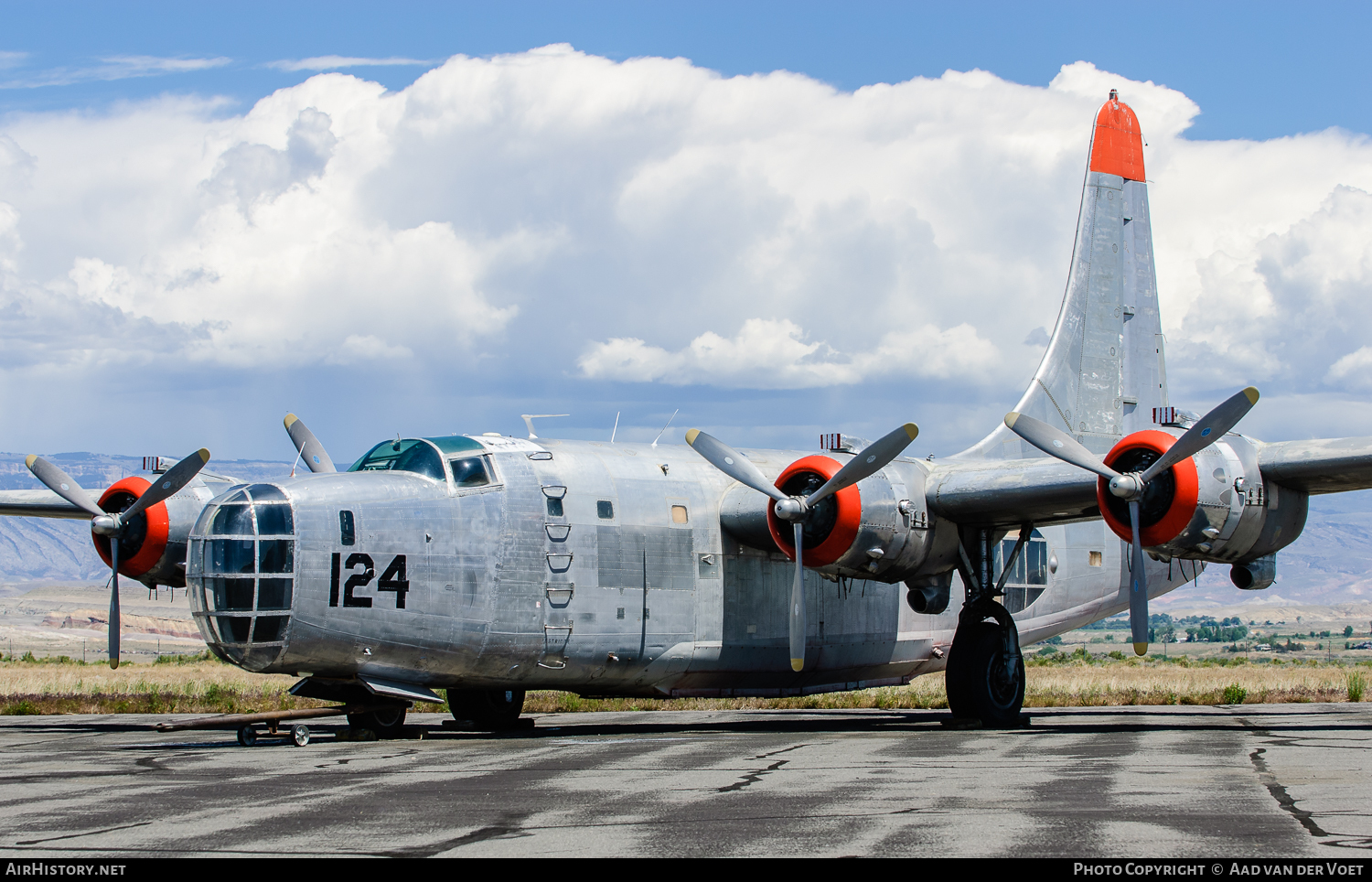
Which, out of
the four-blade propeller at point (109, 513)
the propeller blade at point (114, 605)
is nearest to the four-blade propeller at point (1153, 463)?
the four-blade propeller at point (109, 513)

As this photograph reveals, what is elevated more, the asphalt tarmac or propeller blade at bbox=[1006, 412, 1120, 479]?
propeller blade at bbox=[1006, 412, 1120, 479]

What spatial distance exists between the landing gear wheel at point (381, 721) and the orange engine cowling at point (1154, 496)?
33.7 feet

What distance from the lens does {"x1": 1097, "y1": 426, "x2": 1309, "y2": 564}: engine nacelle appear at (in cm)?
1916

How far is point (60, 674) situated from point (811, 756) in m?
39.1

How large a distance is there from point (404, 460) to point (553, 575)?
2621mm

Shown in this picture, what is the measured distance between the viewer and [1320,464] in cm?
1938

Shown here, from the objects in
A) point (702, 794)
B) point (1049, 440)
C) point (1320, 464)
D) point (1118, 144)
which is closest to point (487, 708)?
point (1049, 440)

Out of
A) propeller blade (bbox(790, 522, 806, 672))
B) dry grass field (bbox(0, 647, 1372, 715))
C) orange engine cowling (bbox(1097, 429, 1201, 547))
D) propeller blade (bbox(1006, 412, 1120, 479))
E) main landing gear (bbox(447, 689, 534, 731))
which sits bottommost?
dry grass field (bbox(0, 647, 1372, 715))

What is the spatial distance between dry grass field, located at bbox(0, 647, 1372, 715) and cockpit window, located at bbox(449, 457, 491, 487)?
6653mm

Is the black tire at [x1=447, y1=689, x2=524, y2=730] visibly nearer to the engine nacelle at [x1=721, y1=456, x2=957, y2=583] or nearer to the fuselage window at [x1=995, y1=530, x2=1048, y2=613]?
the engine nacelle at [x1=721, y1=456, x2=957, y2=583]

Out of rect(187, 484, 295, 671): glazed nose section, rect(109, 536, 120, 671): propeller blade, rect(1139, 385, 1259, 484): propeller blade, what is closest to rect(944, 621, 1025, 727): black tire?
rect(1139, 385, 1259, 484): propeller blade

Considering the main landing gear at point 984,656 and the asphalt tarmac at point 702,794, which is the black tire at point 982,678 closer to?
the main landing gear at point 984,656

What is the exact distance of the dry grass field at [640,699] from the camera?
1185 inches

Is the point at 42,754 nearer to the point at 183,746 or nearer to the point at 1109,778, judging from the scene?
the point at 183,746
